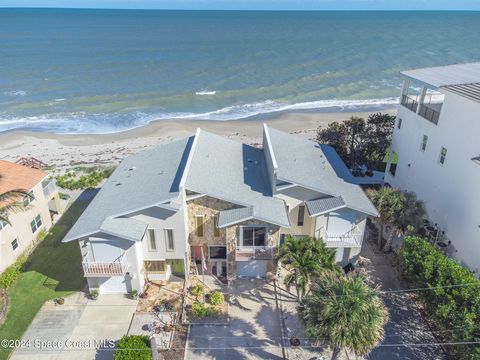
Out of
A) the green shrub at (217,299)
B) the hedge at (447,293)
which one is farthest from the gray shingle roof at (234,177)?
the hedge at (447,293)

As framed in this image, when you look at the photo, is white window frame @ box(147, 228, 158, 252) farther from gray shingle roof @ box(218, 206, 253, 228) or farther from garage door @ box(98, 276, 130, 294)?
gray shingle roof @ box(218, 206, 253, 228)

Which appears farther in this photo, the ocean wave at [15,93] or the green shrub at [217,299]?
the ocean wave at [15,93]

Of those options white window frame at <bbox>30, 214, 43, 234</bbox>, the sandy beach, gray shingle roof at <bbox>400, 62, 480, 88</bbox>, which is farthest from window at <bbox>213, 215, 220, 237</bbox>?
the sandy beach

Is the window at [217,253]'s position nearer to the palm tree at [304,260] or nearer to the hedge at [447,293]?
the palm tree at [304,260]

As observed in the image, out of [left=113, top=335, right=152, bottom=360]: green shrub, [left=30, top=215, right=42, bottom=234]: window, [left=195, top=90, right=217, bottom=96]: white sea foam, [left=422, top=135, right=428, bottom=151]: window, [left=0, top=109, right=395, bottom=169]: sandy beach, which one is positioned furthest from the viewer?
[left=195, top=90, right=217, bottom=96]: white sea foam

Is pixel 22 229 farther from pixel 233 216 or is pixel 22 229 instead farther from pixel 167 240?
pixel 233 216

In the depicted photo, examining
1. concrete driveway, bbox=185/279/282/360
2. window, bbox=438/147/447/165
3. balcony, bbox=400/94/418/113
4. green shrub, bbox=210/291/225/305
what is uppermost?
balcony, bbox=400/94/418/113

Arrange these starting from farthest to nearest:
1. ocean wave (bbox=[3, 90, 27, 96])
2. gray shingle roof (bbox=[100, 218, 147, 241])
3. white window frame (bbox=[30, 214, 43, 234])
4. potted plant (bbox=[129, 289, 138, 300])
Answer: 1. ocean wave (bbox=[3, 90, 27, 96])
2. white window frame (bbox=[30, 214, 43, 234])
3. potted plant (bbox=[129, 289, 138, 300])
4. gray shingle roof (bbox=[100, 218, 147, 241])
